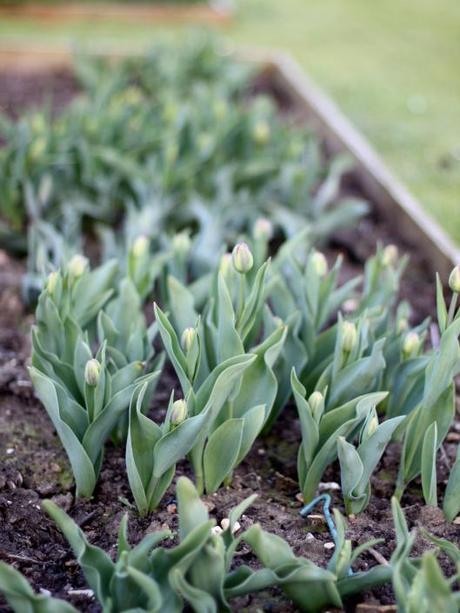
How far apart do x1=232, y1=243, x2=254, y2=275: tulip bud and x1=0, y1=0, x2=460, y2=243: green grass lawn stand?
1.98m

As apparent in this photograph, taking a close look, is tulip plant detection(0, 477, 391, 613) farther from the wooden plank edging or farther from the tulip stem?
the wooden plank edging

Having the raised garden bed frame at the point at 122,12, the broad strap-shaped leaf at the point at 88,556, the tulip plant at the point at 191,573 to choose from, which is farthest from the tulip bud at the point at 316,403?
the raised garden bed frame at the point at 122,12

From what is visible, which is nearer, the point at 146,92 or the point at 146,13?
the point at 146,92

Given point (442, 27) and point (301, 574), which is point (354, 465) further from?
point (442, 27)

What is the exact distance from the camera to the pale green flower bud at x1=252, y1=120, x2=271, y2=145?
3.37 metres

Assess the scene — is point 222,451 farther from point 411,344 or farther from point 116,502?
point 411,344

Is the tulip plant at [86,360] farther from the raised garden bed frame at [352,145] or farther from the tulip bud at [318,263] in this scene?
the raised garden bed frame at [352,145]

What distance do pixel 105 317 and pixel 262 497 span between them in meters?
0.56

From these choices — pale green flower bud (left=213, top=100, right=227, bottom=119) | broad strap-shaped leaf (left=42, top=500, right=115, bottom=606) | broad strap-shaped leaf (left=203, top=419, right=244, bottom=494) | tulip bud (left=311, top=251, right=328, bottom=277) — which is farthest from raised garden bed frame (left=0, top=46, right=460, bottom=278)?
broad strap-shaped leaf (left=42, top=500, right=115, bottom=606)

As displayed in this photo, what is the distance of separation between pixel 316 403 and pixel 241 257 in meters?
0.34

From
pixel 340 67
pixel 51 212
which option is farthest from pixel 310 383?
pixel 340 67

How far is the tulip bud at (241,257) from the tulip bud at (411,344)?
488 mm

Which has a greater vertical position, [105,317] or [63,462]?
[105,317]

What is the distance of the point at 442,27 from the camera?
7379mm
